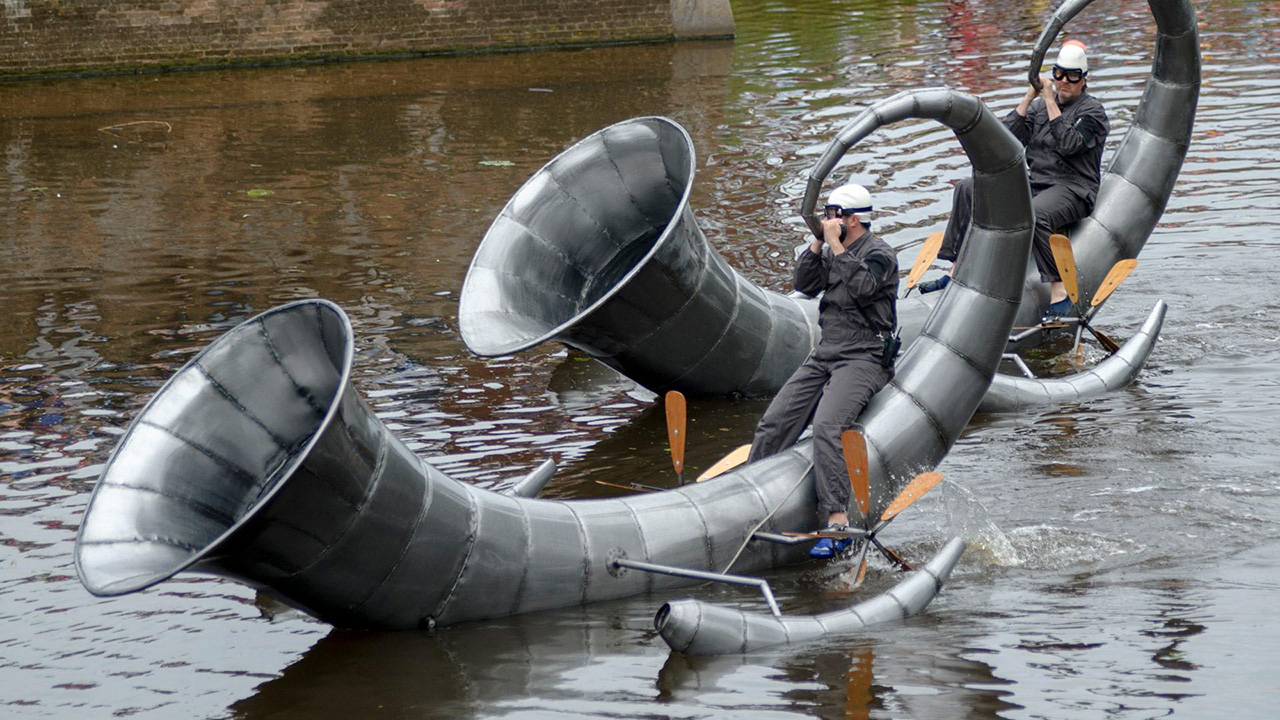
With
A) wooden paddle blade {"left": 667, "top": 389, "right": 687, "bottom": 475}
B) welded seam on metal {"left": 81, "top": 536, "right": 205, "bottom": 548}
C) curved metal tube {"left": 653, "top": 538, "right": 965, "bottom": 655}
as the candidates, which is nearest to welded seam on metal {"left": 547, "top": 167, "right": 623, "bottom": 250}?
wooden paddle blade {"left": 667, "top": 389, "right": 687, "bottom": 475}

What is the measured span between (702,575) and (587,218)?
373 cm

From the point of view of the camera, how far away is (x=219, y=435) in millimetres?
7062

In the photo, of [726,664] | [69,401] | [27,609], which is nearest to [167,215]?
[69,401]

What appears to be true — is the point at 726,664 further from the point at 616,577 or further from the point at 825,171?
the point at 825,171

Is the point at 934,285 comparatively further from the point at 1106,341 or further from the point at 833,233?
the point at 833,233

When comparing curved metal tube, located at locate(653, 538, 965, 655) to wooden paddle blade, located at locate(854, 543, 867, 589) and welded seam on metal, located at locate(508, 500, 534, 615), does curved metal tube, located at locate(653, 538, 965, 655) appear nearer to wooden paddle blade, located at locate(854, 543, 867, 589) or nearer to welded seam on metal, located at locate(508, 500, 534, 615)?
wooden paddle blade, located at locate(854, 543, 867, 589)

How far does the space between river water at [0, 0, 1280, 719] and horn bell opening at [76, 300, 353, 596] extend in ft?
2.62

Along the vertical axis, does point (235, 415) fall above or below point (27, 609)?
above

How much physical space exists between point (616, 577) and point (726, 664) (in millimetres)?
953

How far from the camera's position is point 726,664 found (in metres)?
6.79

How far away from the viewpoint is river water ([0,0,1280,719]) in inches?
264

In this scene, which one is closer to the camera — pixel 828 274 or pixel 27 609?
pixel 27 609

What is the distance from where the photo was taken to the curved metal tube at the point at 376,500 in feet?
21.0

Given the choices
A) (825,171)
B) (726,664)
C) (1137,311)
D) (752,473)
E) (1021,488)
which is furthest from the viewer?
(1137,311)
